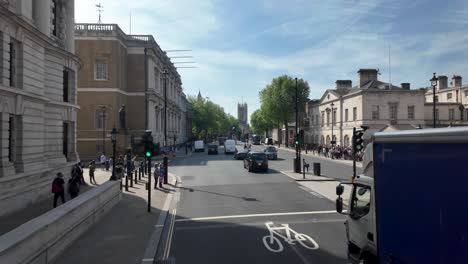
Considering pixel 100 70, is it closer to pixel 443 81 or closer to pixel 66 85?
pixel 66 85

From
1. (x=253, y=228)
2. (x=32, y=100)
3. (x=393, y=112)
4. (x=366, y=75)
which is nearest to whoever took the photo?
(x=253, y=228)

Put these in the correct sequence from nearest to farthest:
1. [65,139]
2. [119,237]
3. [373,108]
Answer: [119,237], [65,139], [373,108]

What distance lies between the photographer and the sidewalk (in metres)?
9.09

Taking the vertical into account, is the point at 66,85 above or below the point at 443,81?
below

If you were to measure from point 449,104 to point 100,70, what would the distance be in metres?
52.5

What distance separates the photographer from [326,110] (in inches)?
2562

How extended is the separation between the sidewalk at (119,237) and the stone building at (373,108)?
38473 millimetres

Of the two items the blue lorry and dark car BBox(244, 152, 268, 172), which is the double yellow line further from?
dark car BBox(244, 152, 268, 172)

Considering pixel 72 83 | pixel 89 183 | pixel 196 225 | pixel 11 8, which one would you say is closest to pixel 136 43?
pixel 72 83

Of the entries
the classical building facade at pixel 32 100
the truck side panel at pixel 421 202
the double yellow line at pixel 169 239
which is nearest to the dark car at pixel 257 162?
the classical building facade at pixel 32 100

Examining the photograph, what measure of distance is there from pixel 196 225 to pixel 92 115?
1582 inches

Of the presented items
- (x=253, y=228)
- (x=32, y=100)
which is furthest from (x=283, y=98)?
(x=253, y=228)

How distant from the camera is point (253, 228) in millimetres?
12445

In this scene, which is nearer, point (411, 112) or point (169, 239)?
point (169, 239)
